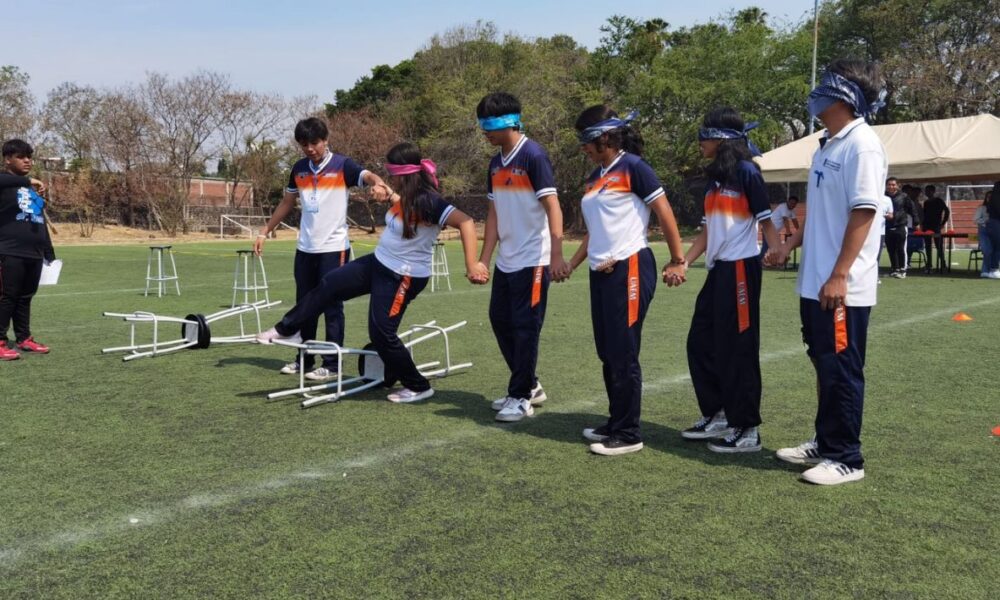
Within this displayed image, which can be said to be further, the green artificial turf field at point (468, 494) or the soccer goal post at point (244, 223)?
the soccer goal post at point (244, 223)

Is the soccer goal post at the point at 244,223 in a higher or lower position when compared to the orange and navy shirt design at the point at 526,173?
higher

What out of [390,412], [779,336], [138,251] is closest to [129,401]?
[390,412]

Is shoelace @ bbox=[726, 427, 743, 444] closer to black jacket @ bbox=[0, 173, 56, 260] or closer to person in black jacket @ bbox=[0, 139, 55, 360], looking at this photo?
person in black jacket @ bbox=[0, 139, 55, 360]

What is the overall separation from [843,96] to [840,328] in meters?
1.13

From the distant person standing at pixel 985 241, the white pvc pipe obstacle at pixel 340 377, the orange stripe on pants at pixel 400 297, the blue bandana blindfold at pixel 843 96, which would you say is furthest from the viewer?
the distant person standing at pixel 985 241

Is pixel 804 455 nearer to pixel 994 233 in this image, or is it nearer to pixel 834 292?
pixel 834 292

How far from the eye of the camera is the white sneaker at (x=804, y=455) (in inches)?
175

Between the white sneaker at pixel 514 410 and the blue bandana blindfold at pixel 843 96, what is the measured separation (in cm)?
261

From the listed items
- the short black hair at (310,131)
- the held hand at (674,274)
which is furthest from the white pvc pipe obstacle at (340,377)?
the held hand at (674,274)

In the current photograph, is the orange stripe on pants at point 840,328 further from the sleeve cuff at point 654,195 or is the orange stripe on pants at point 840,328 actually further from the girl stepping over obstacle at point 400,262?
the girl stepping over obstacle at point 400,262

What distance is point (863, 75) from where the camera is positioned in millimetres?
3992

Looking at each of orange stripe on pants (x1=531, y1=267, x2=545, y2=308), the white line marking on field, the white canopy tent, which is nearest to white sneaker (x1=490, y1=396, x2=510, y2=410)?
the white line marking on field

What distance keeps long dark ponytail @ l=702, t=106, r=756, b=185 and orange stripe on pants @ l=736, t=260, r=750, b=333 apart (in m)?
Result: 0.51

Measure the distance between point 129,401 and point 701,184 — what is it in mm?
4329
